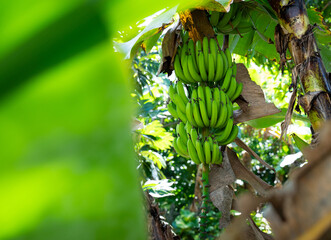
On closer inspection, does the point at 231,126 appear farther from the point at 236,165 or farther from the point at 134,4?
the point at 134,4

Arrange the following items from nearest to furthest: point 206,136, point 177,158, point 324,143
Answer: point 324,143 < point 206,136 < point 177,158

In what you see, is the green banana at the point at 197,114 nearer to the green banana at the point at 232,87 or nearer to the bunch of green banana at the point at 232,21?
the green banana at the point at 232,87

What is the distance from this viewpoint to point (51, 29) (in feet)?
0.45

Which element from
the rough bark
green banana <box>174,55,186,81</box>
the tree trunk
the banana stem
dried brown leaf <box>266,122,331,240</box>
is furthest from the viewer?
green banana <box>174,55,186,81</box>

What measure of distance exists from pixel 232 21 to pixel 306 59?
40cm

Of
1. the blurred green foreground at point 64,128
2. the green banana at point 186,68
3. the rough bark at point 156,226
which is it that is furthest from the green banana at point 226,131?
the blurred green foreground at point 64,128

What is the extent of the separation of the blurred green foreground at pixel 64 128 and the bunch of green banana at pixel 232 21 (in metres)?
1.27

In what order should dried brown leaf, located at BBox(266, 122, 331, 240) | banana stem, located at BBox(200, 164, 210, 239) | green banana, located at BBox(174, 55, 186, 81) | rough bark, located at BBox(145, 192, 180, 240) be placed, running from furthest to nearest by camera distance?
green banana, located at BBox(174, 55, 186, 81)
banana stem, located at BBox(200, 164, 210, 239)
rough bark, located at BBox(145, 192, 180, 240)
dried brown leaf, located at BBox(266, 122, 331, 240)

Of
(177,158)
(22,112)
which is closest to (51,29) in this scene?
(22,112)

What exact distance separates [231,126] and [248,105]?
0.36 ft

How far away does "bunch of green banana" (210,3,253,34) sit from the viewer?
1356mm

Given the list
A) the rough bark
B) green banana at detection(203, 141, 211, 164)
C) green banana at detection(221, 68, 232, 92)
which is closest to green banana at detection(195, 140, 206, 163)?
green banana at detection(203, 141, 211, 164)

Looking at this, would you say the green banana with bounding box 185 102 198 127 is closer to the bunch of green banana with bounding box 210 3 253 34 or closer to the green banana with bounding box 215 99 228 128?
the green banana with bounding box 215 99 228 128

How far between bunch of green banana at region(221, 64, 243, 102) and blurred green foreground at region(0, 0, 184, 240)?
121 cm
